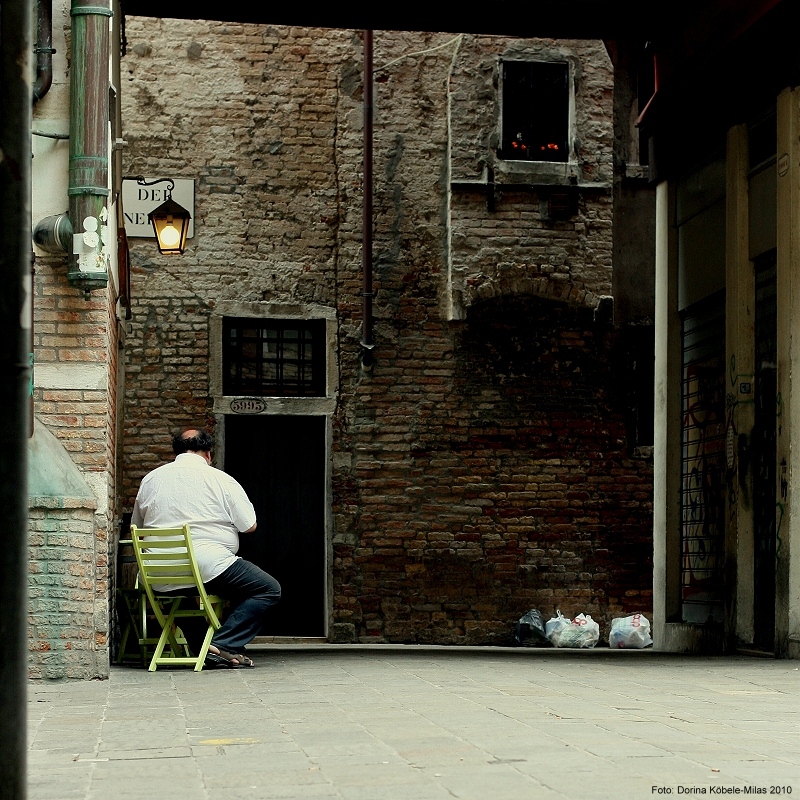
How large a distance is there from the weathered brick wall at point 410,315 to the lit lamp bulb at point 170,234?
1.86 m

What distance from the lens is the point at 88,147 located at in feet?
25.6

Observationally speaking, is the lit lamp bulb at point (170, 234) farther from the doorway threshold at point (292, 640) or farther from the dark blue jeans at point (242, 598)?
the dark blue jeans at point (242, 598)

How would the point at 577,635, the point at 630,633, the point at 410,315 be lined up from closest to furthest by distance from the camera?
the point at 630,633 → the point at 577,635 → the point at 410,315

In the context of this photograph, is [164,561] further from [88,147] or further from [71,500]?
[88,147]

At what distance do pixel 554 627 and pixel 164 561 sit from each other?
269 inches

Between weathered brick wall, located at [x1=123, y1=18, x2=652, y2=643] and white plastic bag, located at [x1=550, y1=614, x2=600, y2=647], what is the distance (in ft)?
1.67

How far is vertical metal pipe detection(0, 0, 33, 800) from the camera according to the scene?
322cm

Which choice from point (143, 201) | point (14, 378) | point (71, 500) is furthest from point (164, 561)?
point (143, 201)

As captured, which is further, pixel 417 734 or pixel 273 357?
pixel 273 357

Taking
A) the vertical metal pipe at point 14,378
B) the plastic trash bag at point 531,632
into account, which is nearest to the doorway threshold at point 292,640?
the plastic trash bag at point 531,632

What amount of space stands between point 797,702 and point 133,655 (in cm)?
472

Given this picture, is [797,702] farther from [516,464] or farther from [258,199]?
[258,199]

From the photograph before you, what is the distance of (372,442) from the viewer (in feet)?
48.5

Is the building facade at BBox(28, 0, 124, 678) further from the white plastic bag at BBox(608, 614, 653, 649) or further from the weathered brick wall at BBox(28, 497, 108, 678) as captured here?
the white plastic bag at BBox(608, 614, 653, 649)
